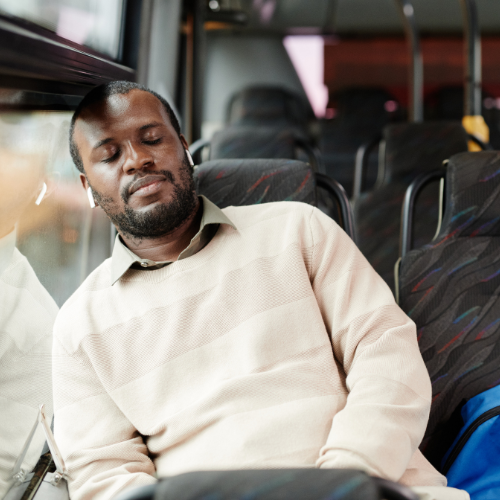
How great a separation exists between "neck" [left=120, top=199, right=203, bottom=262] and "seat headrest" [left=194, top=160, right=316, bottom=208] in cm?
16

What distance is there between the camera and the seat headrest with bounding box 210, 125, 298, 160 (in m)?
2.49

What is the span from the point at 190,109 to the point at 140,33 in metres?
1.32

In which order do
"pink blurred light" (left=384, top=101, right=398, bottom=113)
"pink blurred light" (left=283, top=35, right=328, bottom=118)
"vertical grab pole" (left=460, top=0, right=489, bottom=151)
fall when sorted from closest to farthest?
"vertical grab pole" (left=460, top=0, right=489, bottom=151), "pink blurred light" (left=384, top=101, right=398, bottom=113), "pink blurred light" (left=283, top=35, right=328, bottom=118)

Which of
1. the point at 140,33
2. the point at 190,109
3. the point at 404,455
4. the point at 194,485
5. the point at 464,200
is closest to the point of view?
the point at 194,485

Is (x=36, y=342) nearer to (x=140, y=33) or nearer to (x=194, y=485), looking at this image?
(x=194, y=485)

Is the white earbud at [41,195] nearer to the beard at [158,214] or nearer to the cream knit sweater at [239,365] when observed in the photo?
the beard at [158,214]

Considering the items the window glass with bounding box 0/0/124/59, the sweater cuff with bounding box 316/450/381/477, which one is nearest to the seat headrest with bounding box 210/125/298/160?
the window glass with bounding box 0/0/124/59

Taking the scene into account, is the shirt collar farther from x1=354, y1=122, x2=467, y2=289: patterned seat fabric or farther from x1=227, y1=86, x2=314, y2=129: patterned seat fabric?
x1=227, y1=86, x2=314, y2=129: patterned seat fabric

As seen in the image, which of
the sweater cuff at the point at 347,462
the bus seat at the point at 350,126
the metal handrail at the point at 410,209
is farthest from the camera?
the bus seat at the point at 350,126

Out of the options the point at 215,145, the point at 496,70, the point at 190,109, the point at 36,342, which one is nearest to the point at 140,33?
the point at 215,145

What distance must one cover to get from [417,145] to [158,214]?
1541 millimetres

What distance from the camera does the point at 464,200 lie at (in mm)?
1513

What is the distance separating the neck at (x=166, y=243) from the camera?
4.51 ft

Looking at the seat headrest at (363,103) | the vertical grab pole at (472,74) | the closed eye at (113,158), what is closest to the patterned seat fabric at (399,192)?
the vertical grab pole at (472,74)
